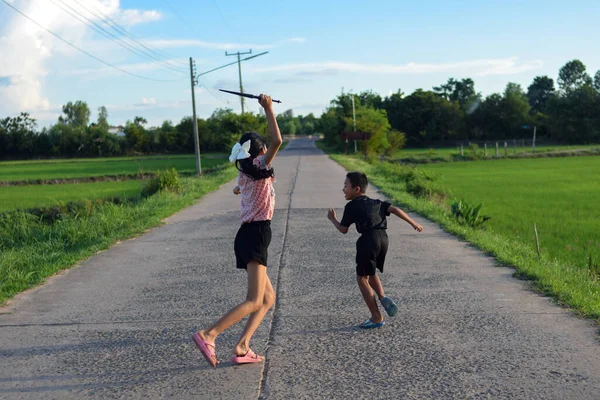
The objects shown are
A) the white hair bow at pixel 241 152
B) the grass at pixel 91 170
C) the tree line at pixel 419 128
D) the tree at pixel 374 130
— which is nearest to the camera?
the white hair bow at pixel 241 152

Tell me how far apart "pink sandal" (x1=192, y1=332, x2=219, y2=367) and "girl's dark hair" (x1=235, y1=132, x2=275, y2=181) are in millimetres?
1178

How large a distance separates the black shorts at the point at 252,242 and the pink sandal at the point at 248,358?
0.63 metres

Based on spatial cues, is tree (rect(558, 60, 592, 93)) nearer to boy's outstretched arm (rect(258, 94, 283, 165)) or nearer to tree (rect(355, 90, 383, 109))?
tree (rect(355, 90, 383, 109))

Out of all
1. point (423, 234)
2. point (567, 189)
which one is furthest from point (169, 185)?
→ point (567, 189)

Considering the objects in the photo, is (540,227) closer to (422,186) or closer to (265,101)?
(422,186)

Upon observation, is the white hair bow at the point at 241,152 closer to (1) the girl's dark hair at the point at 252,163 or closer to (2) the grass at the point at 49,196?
(1) the girl's dark hair at the point at 252,163

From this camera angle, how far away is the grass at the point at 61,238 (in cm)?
769

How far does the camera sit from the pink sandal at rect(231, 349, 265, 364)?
456cm

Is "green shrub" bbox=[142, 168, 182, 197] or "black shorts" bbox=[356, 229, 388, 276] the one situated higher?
"black shorts" bbox=[356, 229, 388, 276]

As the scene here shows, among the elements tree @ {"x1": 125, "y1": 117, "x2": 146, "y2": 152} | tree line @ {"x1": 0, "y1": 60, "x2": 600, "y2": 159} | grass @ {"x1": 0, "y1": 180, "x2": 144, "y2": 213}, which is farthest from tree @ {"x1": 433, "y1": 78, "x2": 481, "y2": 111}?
grass @ {"x1": 0, "y1": 180, "x2": 144, "y2": 213}

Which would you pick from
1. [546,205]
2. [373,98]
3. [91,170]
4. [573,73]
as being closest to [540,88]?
[573,73]

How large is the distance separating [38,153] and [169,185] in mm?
68767

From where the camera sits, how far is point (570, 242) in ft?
40.9

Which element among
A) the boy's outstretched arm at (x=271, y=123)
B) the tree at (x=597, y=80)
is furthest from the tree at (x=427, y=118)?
the boy's outstretched arm at (x=271, y=123)
